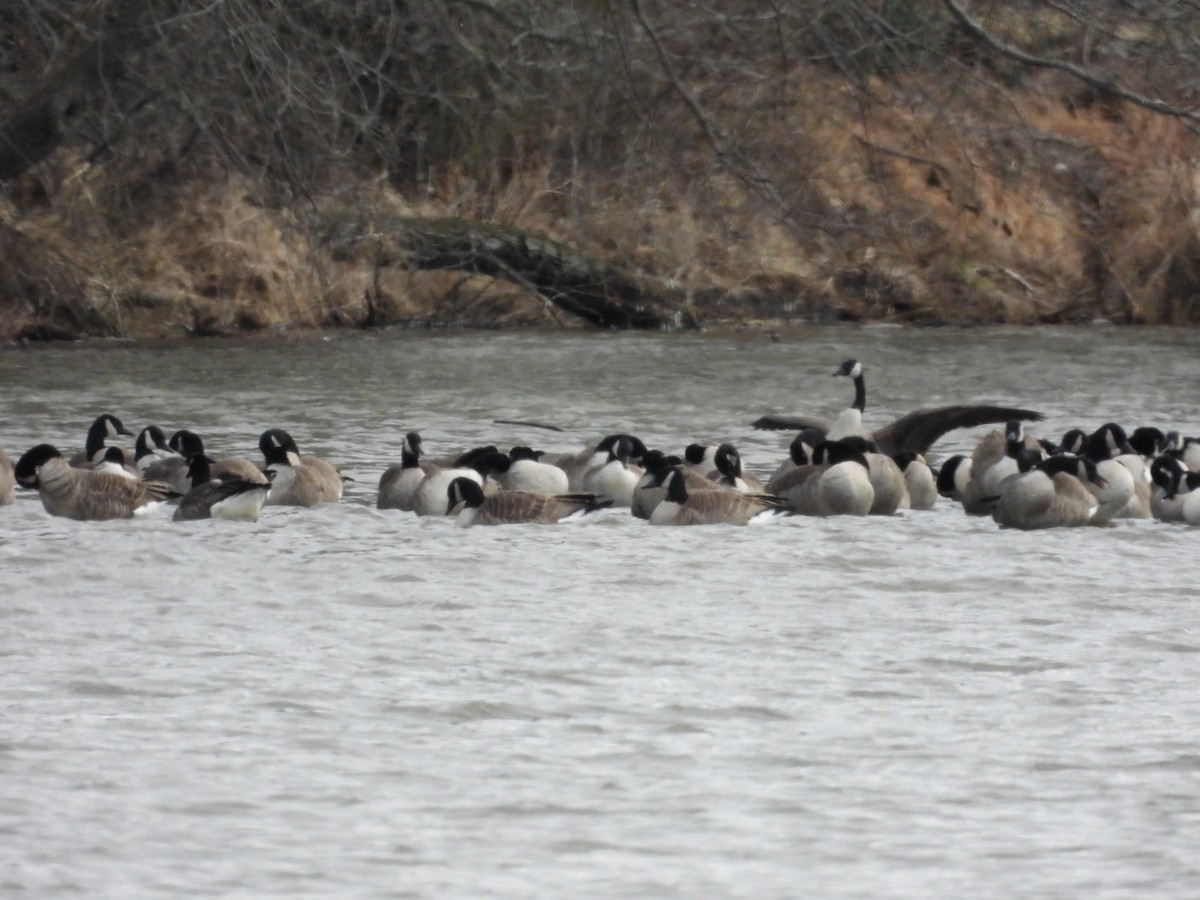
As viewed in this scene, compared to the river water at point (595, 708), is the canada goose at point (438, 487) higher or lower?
higher

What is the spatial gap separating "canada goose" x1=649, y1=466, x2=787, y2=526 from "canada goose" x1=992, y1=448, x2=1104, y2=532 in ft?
3.89

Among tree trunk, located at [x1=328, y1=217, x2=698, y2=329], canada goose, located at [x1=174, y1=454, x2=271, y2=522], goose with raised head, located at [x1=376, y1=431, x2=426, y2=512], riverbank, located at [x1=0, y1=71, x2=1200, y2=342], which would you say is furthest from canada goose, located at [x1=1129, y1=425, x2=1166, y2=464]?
riverbank, located at [x1=0, y1=71, x2=1200, y2=342]

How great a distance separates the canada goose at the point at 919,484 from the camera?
1152 centimetres

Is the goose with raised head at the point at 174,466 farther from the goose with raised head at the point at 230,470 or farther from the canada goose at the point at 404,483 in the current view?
the canada goose at the point at 404,483

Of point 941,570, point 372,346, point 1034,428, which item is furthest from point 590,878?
point 372,346

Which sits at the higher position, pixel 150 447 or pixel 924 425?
pixel 924 425

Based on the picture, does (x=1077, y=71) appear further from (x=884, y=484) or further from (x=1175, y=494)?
(x=884, y=484)

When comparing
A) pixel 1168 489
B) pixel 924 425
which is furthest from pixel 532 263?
pixel 1168 489

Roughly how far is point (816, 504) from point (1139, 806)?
565 centimetres

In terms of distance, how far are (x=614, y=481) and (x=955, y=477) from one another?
6.42ft

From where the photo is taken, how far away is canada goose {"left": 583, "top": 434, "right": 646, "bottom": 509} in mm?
11438

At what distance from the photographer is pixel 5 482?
441 inches

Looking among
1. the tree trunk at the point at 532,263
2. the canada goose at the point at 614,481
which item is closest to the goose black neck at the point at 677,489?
the canada goose at the point at 614,481

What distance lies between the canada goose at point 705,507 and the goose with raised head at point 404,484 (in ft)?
4.18
